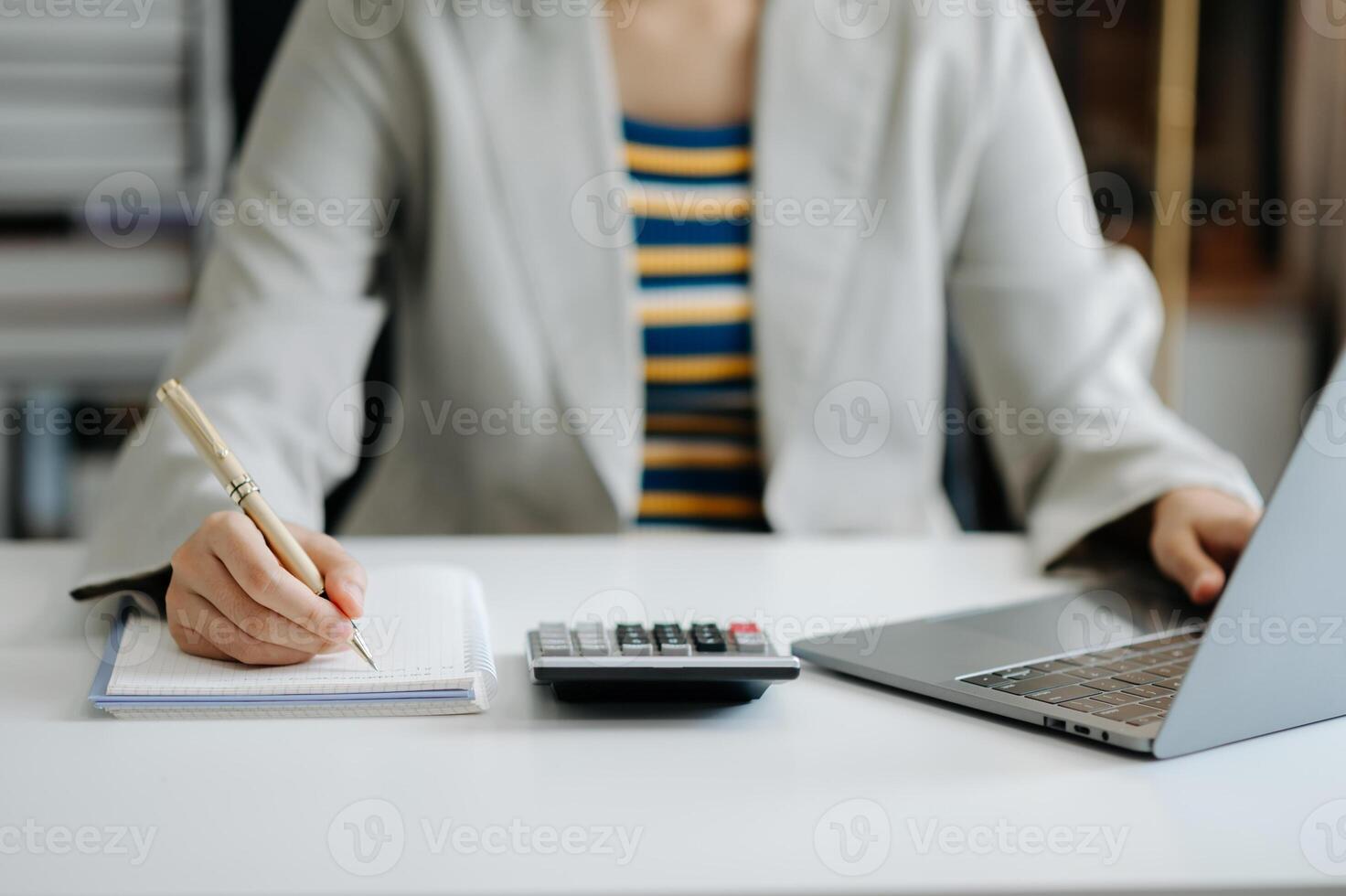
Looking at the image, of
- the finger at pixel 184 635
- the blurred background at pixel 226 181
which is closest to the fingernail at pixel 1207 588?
the finger at pixel 184 635

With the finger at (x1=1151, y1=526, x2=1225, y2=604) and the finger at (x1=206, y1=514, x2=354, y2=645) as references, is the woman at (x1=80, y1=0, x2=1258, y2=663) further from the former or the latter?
the finger at (x1=206, y1=514, x2=354, y2=645)

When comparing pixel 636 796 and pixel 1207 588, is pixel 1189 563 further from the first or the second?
pixel 636 796

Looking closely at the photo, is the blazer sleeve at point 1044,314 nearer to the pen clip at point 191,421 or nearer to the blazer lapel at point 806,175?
the blazer lapel at point 806,175

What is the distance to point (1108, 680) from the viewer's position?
0.60 m

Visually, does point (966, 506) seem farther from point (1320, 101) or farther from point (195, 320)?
point (1320, 101)

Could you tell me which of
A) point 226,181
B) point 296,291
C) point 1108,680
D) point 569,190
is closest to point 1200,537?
point 1108,680

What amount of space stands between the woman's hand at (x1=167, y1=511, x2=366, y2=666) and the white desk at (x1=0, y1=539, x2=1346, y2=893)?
0.05m

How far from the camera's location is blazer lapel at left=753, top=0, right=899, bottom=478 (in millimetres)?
1156

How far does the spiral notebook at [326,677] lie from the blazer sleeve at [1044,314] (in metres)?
0.50

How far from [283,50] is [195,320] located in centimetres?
30

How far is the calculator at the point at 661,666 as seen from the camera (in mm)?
569

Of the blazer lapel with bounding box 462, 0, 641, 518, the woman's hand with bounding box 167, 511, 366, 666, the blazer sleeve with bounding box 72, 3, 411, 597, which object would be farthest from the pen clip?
the blazer lapel with bounding box 462, 0, 641, 518

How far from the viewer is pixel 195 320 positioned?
1006 millimetres

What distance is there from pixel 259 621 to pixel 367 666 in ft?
0.18
